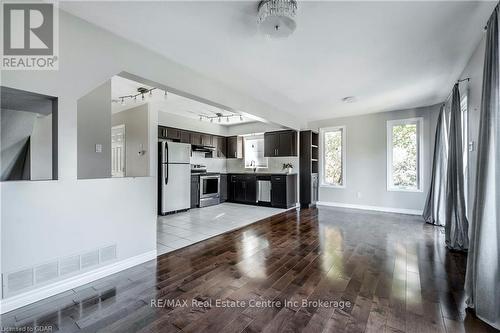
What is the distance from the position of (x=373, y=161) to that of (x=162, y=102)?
5.37 meters

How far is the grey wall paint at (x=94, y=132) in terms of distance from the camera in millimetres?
2873

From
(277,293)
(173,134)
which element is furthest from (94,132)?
(173,134)

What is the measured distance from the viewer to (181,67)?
3.04m

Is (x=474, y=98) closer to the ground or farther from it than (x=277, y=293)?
farther from it

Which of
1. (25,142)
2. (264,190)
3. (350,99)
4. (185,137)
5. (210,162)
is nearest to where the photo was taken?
(25,142)

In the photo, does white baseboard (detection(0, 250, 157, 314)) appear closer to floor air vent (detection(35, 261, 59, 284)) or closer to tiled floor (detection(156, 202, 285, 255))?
floor air vent (detection(35, 261, 59, 284))

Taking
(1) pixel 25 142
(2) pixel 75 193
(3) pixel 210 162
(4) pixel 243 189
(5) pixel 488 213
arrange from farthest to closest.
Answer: (3) pixel 210 162
(4) pixel 243 189
(1) pixel 25 142
(2) pixel 75 193
(5) pixel 488 213

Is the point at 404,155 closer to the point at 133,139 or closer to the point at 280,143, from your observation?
the point at 280,143

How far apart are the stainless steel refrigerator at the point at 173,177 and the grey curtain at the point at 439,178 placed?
5432mm

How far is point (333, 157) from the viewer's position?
6.61 m

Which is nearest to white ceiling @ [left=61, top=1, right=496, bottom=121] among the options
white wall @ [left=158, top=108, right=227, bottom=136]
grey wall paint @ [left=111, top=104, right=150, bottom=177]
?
grey wall paint @ [left=111, top=104, right=150, bottom=177]

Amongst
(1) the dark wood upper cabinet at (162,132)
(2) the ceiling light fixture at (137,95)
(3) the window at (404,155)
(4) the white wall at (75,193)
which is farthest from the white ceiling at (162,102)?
(3) the window at (404,155)

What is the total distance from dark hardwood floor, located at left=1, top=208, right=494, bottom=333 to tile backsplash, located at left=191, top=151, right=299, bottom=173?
3616mm

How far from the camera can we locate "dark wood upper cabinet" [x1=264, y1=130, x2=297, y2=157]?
21.0ft
